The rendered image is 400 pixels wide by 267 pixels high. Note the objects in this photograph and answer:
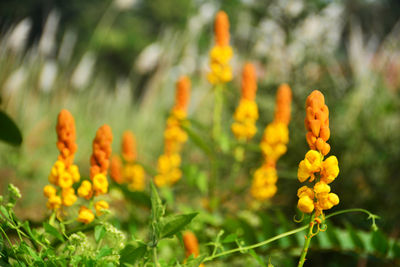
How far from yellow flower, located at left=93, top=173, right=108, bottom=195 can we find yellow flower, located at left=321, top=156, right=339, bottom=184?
0.81 ft

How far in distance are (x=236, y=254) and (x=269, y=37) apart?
2.14m

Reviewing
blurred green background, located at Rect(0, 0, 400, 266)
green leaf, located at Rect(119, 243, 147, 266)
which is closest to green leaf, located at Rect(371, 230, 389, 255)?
blurred green background, located at Rect(0, 0, 400, 266)

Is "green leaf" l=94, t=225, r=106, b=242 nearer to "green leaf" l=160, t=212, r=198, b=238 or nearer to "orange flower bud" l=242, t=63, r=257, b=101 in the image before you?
"green leaf" l=160, t=212, r=198, b=238

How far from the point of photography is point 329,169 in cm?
39

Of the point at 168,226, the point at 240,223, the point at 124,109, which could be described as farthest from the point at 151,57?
the point at 168,226

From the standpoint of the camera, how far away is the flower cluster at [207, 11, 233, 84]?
47.0 inches

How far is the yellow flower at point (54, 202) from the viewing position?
19.6 inches

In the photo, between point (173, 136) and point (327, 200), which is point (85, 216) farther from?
point (173, 136)

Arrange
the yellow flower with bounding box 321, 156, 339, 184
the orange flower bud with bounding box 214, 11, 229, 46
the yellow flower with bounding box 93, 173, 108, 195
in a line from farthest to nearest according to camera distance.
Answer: the orange flower bud with bounding box 214, 11, 229, 46
the yellow flower with bounding box 93, 173, 108, 195
the yellow flower with bounding box 321, 156, 339, 184

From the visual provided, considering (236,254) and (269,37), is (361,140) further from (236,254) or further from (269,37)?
(236,254)

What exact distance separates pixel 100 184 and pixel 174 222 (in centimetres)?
11

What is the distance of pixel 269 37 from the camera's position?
2.70 metres

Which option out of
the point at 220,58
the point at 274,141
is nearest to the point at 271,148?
the point at 274,141

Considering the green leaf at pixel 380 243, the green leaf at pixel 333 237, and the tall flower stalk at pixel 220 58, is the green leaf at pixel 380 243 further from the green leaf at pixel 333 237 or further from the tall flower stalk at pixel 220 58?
the tall flower stalk at pixel 220 58
